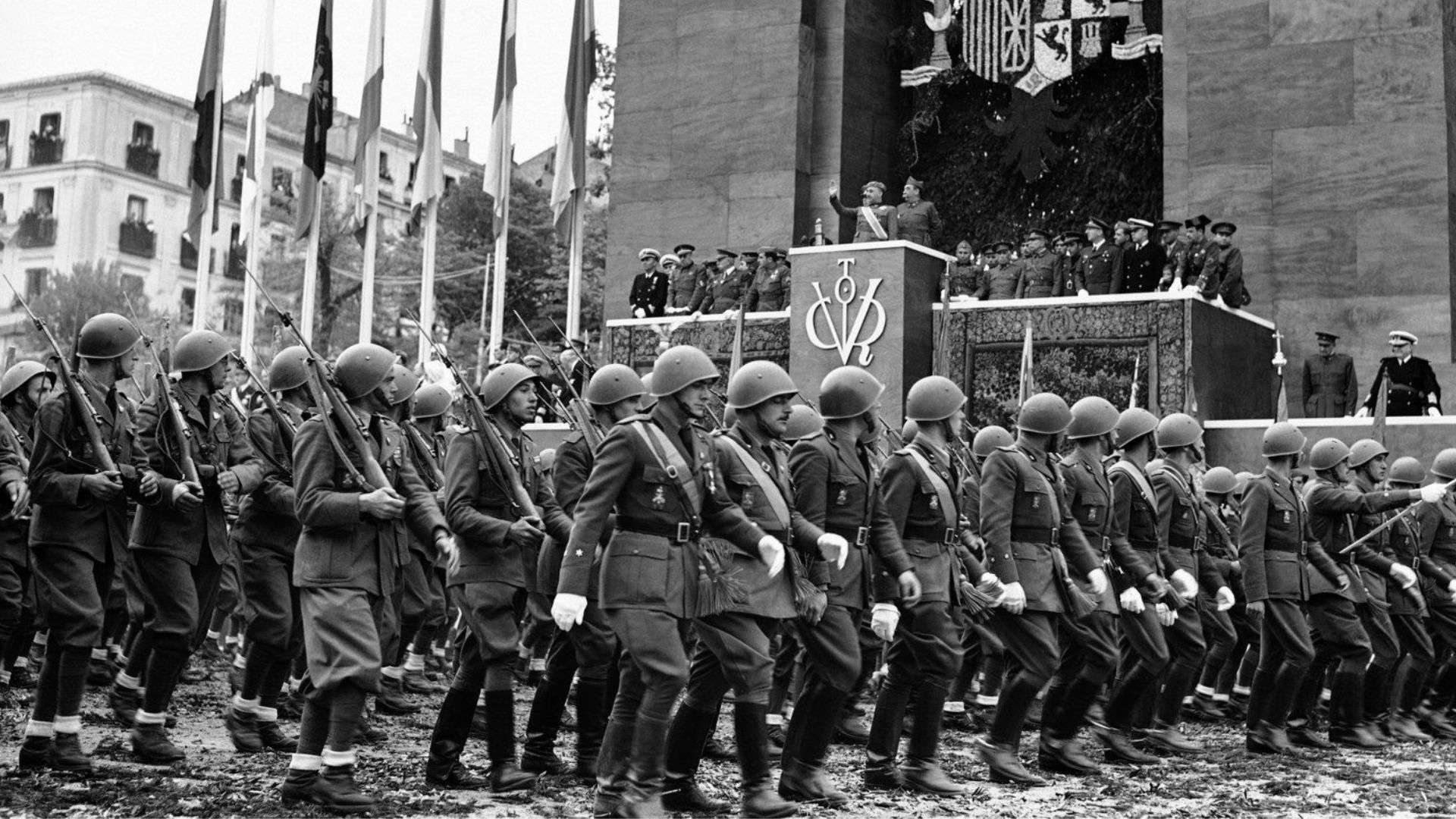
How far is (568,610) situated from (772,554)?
0.93 m

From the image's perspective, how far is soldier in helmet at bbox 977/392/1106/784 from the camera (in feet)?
30.1

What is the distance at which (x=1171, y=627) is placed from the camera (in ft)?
35.8

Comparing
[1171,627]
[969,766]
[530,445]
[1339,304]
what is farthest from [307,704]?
[1339,304]

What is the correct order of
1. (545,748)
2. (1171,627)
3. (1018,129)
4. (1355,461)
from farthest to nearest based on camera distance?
(1018,129) → (1355,461) → (1171,627) → (545,748)

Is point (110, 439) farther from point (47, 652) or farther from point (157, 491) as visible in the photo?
point (47, 652)

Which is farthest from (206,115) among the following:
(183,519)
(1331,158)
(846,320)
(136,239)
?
(136,239)

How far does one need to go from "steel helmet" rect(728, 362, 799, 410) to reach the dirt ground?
192cm

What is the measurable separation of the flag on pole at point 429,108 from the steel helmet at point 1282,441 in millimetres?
15601

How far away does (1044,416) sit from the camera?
9703 mm

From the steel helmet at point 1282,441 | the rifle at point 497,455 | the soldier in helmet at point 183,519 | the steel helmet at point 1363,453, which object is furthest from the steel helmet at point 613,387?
the steel helmet at point 1363,453

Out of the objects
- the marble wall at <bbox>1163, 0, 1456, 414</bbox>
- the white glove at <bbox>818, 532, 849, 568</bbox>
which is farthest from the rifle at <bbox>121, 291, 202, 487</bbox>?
the marble wall at <bbox>1163, 0, 1456, 414</bbox>

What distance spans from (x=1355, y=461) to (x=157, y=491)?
8.44 metres

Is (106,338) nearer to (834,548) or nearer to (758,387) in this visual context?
(758,387)

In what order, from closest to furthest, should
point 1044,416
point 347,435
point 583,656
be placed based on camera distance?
point 347,435 → point 583,656 → point 1044,416
